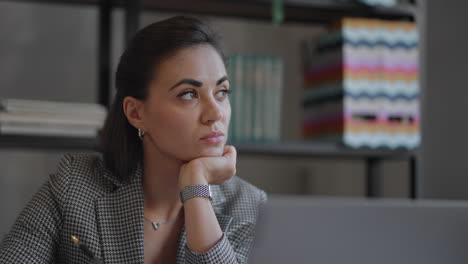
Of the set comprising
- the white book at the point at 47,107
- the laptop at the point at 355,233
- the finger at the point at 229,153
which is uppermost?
the white book at the point at 47,107

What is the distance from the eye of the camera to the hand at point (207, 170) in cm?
112

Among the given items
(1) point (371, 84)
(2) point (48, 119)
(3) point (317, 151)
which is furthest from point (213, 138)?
(1) point (371, 84)

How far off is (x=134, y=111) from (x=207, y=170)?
191 mm

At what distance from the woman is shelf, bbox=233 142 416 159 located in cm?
88

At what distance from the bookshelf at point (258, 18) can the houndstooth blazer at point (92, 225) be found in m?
0.81

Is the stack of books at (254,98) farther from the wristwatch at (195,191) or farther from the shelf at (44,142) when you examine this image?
the wristwatch at (195,191)

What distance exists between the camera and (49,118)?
6.34 ft

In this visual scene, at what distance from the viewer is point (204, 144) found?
1.14 metres

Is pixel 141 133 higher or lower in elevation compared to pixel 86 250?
higher

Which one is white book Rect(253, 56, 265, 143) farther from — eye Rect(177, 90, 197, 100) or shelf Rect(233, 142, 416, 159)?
eye Rect(177, 90, 197, 100)

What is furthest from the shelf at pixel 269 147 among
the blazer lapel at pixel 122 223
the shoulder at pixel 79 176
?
the blazer lapel at pixel 122 223

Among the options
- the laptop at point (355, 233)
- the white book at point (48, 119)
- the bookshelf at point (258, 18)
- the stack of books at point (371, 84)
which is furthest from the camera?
the stack of books at point (371, 84)

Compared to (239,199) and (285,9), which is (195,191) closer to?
(239,199)

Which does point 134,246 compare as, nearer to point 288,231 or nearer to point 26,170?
point 288,231
